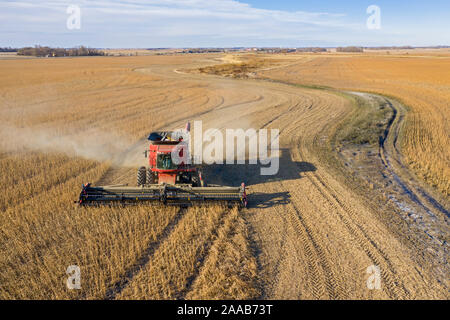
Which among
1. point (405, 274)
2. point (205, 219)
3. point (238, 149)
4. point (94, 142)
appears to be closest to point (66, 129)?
point (94, 142)

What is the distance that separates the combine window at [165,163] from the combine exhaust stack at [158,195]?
2.25 feet

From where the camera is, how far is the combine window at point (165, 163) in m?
10.3

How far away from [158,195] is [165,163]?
1102mm

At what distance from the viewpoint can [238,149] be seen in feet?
53.2

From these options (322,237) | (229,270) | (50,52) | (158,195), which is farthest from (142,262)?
(50,52)

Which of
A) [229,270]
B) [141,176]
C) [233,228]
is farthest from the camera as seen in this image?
[141,176]

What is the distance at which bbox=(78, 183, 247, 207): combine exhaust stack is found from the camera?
997 cm

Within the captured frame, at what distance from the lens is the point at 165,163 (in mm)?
10430

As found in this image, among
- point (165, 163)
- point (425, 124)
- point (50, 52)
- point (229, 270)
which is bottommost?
point (229, 270)

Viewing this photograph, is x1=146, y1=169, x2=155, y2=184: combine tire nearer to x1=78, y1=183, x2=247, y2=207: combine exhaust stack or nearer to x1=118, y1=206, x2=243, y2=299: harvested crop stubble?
x1=78, y1=183, x2=247, y2=207: combine exhaust stack

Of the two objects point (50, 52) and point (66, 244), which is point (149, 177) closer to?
point (66, 244)

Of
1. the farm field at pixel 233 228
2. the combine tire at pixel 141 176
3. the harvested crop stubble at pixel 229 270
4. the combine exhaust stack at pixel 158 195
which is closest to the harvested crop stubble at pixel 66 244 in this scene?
the farm field at pixel 233 228

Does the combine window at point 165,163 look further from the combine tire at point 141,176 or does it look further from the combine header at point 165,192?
the combine tire at point 141,176

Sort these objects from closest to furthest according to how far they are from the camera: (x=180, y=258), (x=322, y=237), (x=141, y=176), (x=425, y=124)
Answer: (x=180, y=258), (x=322, y=237), (x=141, y=176), (x=425, y=124)
